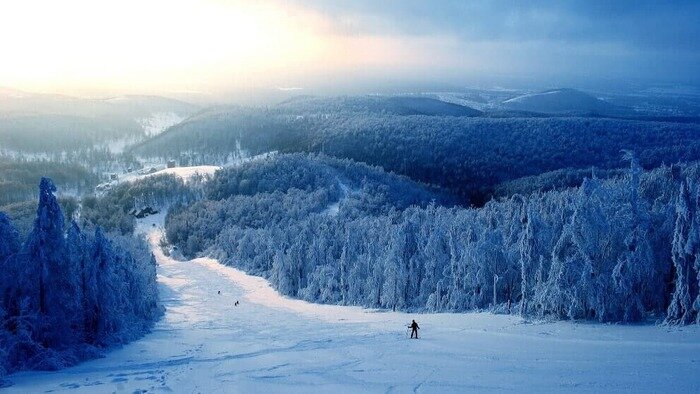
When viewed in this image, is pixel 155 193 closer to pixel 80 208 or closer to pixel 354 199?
pixel 80 208

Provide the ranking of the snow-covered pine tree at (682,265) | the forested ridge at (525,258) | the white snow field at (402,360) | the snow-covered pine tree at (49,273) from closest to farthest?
the white snow field at (402,360) < the snow-covered pine tree at (682,265) < the snow-covered pine tree at (49,273) < the forested ridge at (525,258)

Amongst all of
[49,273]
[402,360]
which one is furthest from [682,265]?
[49,273]

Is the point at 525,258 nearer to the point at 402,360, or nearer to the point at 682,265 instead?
the point at 682,265

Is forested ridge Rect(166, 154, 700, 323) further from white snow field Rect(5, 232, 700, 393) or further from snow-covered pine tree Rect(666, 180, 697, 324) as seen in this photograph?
white snow field Rect(5, 232, 700, 393)

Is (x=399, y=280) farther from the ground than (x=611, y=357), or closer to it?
closer to it

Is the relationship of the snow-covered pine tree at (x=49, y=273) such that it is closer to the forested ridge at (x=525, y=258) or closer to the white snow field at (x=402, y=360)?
the white snow field at (x=402, y=360)

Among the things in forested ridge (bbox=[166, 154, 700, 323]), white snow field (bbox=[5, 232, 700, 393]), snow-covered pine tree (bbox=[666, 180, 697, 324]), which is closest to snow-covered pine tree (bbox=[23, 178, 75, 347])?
white snow field (bbox=[5, 232, 700, 393])

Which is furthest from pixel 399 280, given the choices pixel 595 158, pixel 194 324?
pixel 595 158

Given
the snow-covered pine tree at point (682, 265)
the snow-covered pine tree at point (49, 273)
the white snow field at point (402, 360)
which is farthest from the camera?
the snow-covered pine tree at point (49, 273)

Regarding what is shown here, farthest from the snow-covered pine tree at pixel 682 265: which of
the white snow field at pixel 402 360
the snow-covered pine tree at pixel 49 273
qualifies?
the snow-covered pine tree at pixel 49 273
